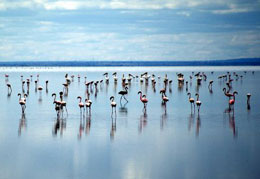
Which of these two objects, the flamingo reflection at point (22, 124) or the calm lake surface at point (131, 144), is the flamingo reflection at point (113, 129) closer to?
the calm lake surface at point (131, 144)

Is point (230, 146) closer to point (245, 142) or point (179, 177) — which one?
point (245, 142)

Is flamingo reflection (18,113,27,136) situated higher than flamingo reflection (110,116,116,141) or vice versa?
flamingo reflection (110,116,116,141)

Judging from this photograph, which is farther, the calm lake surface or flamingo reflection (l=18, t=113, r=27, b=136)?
flamingo reflection (l=18, t=113, r=27, b=136)

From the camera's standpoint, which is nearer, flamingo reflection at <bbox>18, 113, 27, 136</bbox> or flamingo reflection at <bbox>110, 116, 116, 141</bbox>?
flamingo reflection at <bbox>110, 116, 116, 141</bbox>

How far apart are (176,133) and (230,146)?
2074 mm

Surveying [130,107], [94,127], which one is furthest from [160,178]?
[130,107]

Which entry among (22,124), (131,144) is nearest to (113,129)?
(131,144)

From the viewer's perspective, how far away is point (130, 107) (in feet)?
63.7

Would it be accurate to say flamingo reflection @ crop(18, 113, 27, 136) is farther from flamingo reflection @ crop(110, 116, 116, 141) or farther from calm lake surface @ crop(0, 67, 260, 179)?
flamingo reflection @ crop(110, 116, 116, 141)

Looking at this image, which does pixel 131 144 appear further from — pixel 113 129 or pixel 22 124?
pixel 22 124

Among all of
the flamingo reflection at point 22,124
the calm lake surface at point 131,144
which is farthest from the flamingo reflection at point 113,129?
the flamingo reflection at point 22,124

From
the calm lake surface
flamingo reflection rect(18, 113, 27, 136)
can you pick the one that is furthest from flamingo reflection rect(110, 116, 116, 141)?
flamingo reflection rect(18, 113, 27, 136)

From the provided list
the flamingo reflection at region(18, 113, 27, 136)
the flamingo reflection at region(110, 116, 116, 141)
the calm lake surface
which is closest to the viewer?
the calm lake surface

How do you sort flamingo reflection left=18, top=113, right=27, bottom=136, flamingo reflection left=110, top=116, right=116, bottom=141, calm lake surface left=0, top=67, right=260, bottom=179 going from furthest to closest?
flamingo reflection left=18, top=113, right=27, bottom=136, flamingo reflection left=110, top=116, right=116, bottom=141, calm lake surface left=0, top=67, right=260, bottom=179
